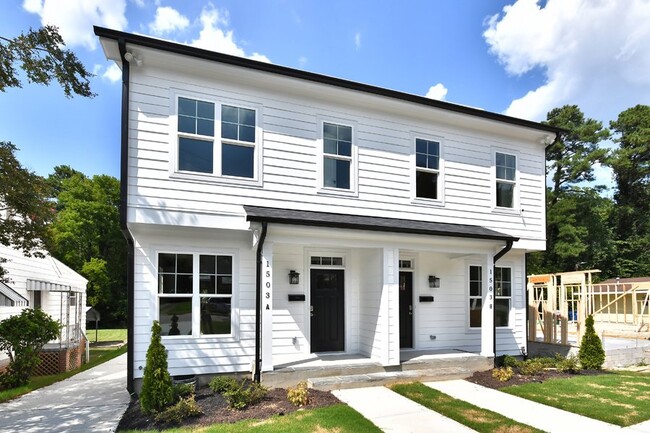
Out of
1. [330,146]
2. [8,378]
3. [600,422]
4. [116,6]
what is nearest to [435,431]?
[600,422]

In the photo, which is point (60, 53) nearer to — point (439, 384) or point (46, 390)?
point (46, 390)

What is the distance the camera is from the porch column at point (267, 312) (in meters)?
7.45

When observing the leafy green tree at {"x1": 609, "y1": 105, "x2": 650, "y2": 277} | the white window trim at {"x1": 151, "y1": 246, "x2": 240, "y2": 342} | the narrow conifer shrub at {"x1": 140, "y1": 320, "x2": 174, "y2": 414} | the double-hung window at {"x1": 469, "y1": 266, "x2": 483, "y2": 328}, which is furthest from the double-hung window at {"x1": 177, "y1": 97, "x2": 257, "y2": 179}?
the leafy green tree at {"x1": 609, "y1": 105, "x2": 650, "y2": 277}

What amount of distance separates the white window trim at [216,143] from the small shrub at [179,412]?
13.2 ft

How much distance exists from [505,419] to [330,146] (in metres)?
6.26

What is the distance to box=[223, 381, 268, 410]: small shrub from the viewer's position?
6453 mm

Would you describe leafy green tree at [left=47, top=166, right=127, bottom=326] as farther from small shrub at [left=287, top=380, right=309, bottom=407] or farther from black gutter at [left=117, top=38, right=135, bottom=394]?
small shrub at [left=287, top=380, right=309, bottom=407]

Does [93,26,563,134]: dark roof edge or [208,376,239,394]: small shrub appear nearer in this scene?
[208,376,239,394]: small shrub

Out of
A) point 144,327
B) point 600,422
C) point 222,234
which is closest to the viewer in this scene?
point 600,422

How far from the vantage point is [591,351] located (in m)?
10.1

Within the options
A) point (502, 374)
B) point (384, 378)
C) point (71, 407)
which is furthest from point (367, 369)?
point (71, 407)

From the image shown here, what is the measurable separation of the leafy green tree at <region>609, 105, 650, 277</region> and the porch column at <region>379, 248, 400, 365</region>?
26347 mm

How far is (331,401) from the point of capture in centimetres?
680

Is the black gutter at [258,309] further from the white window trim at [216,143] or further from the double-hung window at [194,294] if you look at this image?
the white window trim at [216,143]
